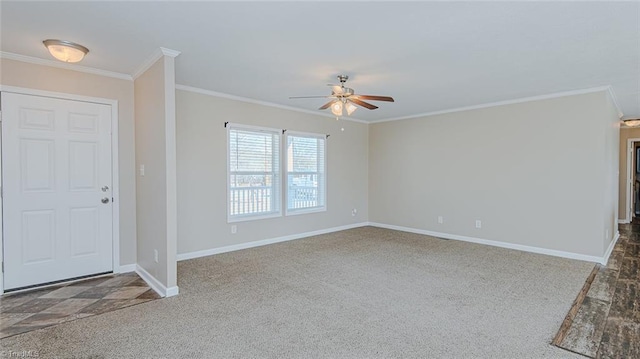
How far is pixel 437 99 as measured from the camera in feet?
16.8

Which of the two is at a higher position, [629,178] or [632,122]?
[632,122]

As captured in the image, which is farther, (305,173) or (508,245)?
(305,173)

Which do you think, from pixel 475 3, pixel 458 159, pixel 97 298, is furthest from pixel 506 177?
pixel 97 298

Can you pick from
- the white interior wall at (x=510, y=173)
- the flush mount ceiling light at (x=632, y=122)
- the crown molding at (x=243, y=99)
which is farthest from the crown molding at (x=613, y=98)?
the crown molding at (x=243, y=99)

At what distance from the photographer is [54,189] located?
3508 millimetres

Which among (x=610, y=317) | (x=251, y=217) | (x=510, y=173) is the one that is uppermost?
(x=510, y=173)

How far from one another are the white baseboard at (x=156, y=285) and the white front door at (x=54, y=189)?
0.47m

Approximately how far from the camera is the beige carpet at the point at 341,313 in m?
2.28

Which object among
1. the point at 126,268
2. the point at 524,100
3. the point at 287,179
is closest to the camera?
the point at 126,268

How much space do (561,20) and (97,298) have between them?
15.5ft

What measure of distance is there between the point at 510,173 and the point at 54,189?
621 cm

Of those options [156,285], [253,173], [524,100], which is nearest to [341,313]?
[156,285]

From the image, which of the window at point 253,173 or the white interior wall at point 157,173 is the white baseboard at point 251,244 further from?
the white interior wall at point 157,173

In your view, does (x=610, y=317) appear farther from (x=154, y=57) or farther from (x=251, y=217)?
(x=154, y=57)
